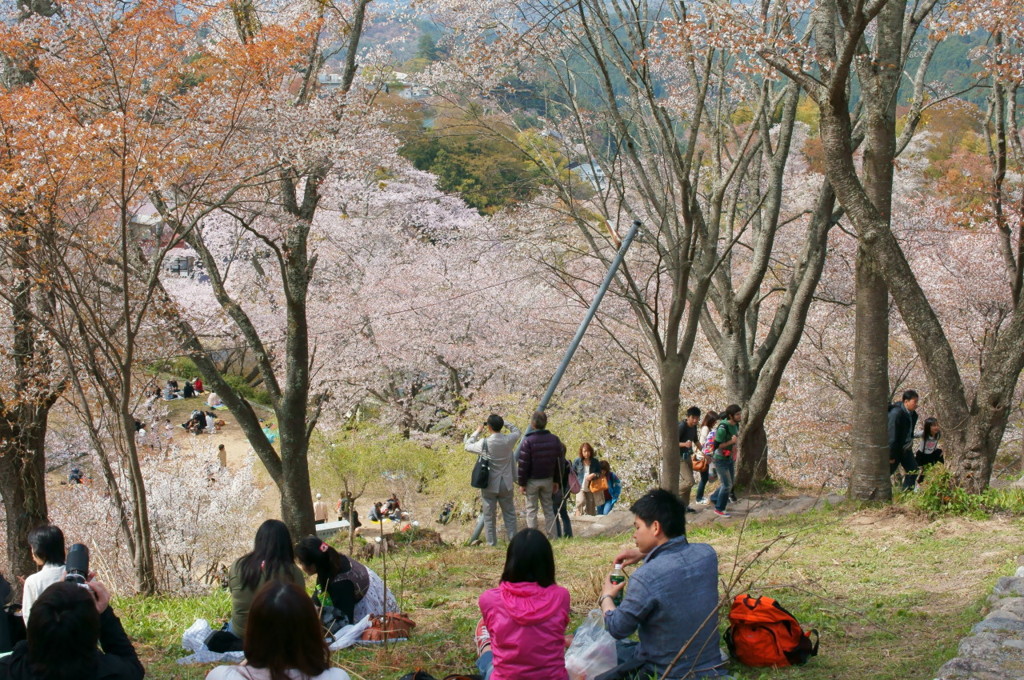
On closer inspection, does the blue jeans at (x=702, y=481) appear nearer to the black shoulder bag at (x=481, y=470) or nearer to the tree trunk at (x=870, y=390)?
the tree trunk at (x=870, y=390)

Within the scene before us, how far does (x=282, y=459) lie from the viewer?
934 centimetres

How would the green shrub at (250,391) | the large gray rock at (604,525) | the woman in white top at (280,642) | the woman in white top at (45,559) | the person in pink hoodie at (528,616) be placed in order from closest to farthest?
the woman in white top at (280,642), the person in pink hoodie at (528,616), the woman in white top at (45,559), the large gray rock at (604,525), the green shrub at (250,391)

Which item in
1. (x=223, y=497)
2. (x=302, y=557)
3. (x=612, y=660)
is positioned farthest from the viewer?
(x=223, y=497)

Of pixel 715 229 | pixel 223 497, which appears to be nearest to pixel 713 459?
pixel 715 229

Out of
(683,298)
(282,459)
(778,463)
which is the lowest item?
(778,463)

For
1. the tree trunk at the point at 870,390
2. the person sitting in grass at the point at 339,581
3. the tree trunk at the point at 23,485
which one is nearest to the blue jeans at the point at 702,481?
the tree trunk at the point at 870,390

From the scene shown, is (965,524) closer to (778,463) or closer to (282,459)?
(282,459)

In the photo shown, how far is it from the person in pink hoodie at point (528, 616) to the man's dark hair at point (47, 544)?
7.00 ft

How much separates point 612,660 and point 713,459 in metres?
5.87

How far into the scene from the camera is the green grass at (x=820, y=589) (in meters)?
4.29

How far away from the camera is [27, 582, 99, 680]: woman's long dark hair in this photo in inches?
101

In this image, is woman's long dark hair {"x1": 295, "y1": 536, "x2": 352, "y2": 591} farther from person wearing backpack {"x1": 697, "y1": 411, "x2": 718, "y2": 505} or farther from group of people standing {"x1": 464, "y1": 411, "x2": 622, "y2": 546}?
person wearing backpack {"x1": 697, "y1": 411, "x2": 718, "y2": 505}

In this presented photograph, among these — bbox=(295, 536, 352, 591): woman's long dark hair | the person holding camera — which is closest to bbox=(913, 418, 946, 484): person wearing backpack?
bbox=(295, 536, 352, 591): woman's long dark hair

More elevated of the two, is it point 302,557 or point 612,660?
point 302,557
